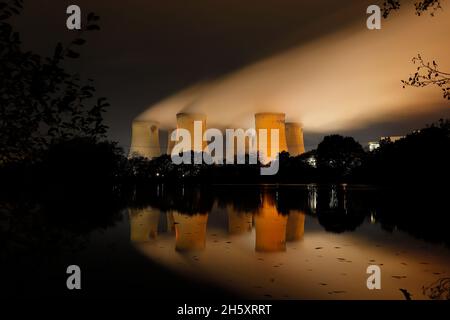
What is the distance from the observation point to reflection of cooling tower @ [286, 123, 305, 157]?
78406 millimetres

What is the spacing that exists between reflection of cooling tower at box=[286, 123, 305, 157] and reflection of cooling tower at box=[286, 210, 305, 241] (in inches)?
2378

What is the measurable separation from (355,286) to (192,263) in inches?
125

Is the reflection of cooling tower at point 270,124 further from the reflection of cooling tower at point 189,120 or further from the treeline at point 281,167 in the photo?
the reflection of cooling tower at point 189,120

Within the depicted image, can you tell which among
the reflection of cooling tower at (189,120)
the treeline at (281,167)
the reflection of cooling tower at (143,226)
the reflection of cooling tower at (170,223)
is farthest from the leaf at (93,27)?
the reflection of cooling tower at (189,120)

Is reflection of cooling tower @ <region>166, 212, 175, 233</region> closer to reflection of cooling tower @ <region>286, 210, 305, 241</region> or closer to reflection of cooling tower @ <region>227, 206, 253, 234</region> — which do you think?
reflection of cooling tower @ <region>227, 206, 253, 234</region>

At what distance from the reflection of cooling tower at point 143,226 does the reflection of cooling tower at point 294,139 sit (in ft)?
201

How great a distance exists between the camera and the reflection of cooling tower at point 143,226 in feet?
41.2

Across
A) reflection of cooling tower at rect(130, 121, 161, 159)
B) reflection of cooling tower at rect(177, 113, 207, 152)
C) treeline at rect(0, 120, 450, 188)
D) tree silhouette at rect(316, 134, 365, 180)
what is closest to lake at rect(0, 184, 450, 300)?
treeline at rect(0, 120, 450, 188)

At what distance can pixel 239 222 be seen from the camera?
641 inches

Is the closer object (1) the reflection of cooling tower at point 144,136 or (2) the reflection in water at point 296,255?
(2) the reflection in water at point 296,255

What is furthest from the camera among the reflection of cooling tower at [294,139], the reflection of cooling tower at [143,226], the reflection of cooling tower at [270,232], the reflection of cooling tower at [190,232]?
the reflection of cooling tower at [294,139]

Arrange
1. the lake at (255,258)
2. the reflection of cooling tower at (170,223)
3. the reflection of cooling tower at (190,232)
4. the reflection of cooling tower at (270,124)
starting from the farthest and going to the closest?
the reflection of cooling tower at (270,124), the reflection of cooling tower at (170,223), the reflection of cooling tower at (190,232), the lake at (255,258)

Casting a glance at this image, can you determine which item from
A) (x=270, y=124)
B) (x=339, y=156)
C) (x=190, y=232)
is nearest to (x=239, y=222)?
(x=190, y=232)

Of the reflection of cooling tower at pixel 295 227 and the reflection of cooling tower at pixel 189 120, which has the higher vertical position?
the reflection of cooling tower at pixel 189 120
